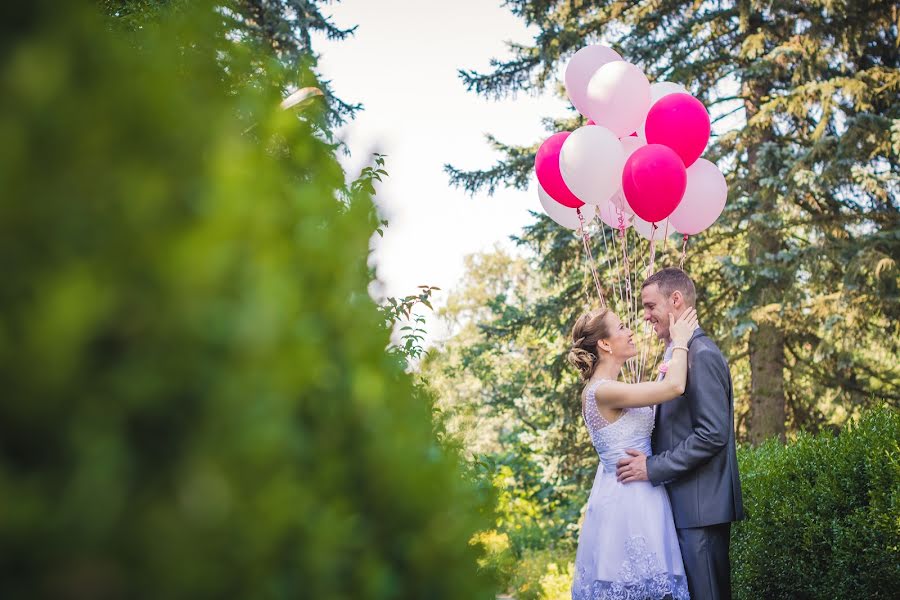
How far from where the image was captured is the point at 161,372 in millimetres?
621

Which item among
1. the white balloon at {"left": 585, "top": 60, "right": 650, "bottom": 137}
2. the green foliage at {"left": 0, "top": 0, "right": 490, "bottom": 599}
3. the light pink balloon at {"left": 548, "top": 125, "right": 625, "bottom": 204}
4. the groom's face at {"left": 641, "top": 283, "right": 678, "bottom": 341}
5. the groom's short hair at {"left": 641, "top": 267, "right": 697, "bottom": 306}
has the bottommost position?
the green foliage at {"left": 0, "top": 0, "right": 490, "bottom": 599}

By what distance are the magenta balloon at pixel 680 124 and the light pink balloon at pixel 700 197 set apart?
38 cm

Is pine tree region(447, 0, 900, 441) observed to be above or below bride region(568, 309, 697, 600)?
above

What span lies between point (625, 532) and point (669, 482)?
363 millimetres

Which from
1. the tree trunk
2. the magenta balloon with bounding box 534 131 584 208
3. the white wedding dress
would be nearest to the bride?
the white wedding dress

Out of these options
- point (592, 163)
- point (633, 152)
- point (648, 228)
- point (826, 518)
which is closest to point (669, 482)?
point (826, 518)

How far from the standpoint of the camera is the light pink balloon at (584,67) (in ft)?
17.5

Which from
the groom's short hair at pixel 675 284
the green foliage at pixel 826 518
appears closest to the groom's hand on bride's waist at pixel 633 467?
the groom's short hair at pixel 675 284

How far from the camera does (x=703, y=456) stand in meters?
3.35

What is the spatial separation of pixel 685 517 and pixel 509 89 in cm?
977

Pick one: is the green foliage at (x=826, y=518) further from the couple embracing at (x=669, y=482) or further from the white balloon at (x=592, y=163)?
the white balloon at (x=592, y=163)

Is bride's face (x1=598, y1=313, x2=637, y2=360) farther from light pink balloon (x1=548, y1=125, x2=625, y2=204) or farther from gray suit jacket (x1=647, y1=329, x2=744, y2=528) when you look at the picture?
light pink balloon (x1=548, y1=125, x2=625, y2=204)

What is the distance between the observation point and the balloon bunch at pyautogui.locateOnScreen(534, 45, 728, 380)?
4391 millimetres

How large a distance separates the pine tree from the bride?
6031 mm
